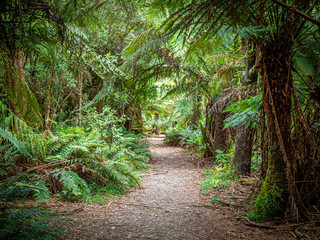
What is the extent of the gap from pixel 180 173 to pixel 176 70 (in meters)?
2.80

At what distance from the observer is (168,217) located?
9.34 feet

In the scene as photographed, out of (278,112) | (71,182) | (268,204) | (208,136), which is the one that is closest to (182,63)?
(278,112)

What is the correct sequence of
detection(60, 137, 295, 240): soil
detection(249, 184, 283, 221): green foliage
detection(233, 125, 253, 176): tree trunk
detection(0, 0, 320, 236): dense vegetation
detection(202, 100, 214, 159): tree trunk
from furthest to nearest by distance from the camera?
detection(202, 100, 214, 159): tree trunk < detection(233, 125, 253, 176): tree trunk < detection(249, 184, 283, 221): green foliage < detection(60, 137, 295, 240): soil < detection(0, 0, 320, 236): dense vegetation

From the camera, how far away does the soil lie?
89.0 inches

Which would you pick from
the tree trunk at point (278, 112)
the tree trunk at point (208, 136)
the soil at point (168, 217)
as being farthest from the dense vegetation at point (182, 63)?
the tree trunk at point (208, 136)

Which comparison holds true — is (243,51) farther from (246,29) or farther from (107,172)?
(107,172)

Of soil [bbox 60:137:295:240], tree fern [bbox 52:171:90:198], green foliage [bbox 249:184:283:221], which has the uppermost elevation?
tree fern [bbox 52:171:90:198]

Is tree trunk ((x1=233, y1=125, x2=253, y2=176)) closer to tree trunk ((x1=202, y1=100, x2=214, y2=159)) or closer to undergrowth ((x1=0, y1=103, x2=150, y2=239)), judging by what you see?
undergrowth ((x1=0, y1=103, x2=150, y2=239))

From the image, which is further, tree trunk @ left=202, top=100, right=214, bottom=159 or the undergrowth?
tree trunk @ left=202, top=100, right=214, bottom=159

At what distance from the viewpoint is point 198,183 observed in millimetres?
4684

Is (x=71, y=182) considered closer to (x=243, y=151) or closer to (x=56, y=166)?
(x=56, y=166)

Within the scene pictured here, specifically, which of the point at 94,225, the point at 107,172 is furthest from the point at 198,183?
the point at 94,225

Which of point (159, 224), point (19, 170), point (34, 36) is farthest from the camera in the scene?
point (19, 170)

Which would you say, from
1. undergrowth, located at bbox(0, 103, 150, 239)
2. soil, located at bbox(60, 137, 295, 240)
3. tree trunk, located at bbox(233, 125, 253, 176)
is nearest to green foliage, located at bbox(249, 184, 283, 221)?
soil, located at bbox(60, 137, 295, 240)
